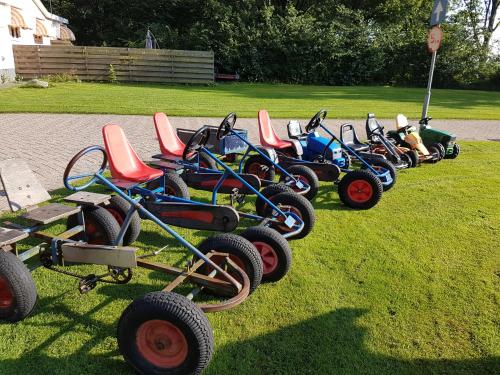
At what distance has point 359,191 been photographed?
5.11 m

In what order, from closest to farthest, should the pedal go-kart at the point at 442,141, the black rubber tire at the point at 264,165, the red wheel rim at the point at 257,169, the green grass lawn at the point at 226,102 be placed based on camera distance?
the black rubber tire at the point at 264,165, the red wheel rim at the point at 257,169, the pedal go-kart at the point at 442,141, the green grass lawn at the point at 226,102

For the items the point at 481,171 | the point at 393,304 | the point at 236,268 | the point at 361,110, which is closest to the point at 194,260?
the point at 236,268

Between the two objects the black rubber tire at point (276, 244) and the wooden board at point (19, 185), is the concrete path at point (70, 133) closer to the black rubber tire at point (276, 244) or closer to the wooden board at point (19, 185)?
the wooden board at point (19, 185)

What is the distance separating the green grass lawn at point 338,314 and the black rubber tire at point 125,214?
0.63 ft

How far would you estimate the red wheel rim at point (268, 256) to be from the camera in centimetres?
326

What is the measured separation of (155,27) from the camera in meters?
25.8

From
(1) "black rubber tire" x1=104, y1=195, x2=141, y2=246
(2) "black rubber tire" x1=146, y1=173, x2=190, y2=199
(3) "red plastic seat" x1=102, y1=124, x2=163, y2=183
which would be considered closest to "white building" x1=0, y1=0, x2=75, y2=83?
(3) "red plastic seat" x1=102, y1=124, x2=163, y2=183

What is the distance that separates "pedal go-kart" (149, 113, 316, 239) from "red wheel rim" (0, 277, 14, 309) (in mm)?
1893

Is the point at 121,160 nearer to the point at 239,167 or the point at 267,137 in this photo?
the point at 239,167

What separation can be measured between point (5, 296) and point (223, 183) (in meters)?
2.48

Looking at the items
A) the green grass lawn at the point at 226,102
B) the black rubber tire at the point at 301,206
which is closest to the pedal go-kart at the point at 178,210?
the black rubber tire at the point at 301,206

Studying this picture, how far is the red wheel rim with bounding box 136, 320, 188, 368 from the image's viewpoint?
2.31 meters

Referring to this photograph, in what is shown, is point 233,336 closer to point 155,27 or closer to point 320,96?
point 320,96

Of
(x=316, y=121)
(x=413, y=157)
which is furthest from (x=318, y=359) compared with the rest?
(x=413, y=157)
